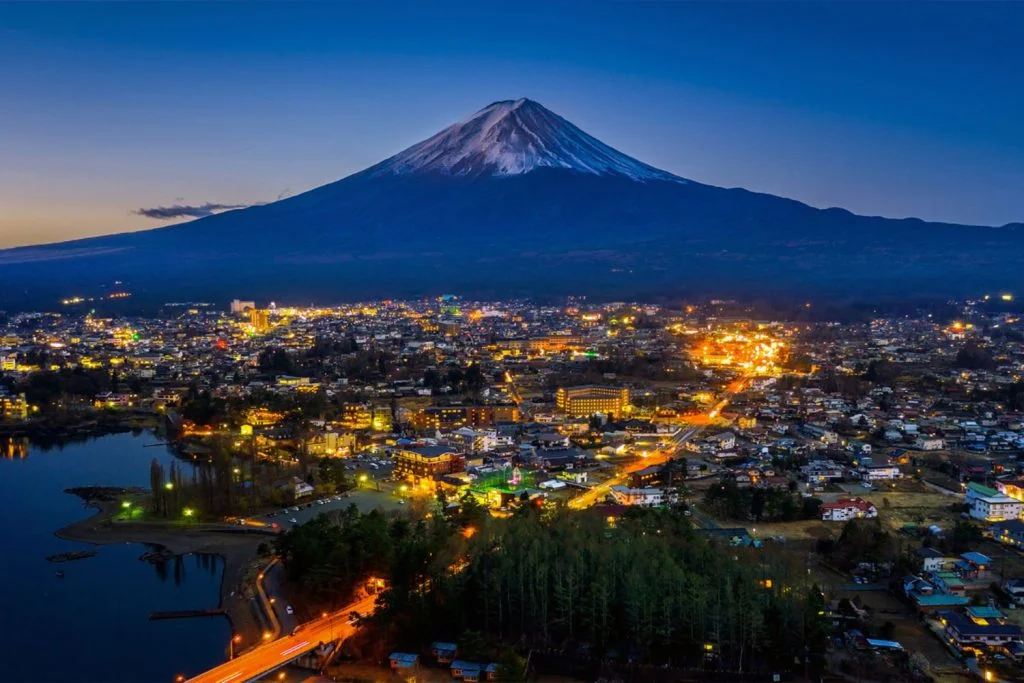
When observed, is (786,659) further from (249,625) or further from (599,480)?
(599,480)

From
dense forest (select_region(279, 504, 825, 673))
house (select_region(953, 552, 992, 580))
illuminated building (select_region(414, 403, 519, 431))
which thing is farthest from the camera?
illuminated building (select_region(414, 403, 519, 431))

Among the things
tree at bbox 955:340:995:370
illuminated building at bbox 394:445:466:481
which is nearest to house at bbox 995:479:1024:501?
illuminated building at bbox 394:445:466:481

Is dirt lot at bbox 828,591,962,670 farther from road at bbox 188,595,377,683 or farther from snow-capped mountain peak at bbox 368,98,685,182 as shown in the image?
snow-capped mountain peak at bbox 368,98,685,182

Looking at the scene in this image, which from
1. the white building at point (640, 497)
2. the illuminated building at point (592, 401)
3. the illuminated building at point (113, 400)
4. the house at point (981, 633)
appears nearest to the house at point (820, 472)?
the white building at point (640, 497)

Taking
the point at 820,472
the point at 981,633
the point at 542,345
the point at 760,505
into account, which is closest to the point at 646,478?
the point at 760,505

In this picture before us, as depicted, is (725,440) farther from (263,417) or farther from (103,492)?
(103,492)

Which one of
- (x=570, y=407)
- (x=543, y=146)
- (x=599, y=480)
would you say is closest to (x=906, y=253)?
(x=543, y=146)

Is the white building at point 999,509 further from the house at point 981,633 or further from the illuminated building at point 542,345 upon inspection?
the illuminated building at point 542,345
